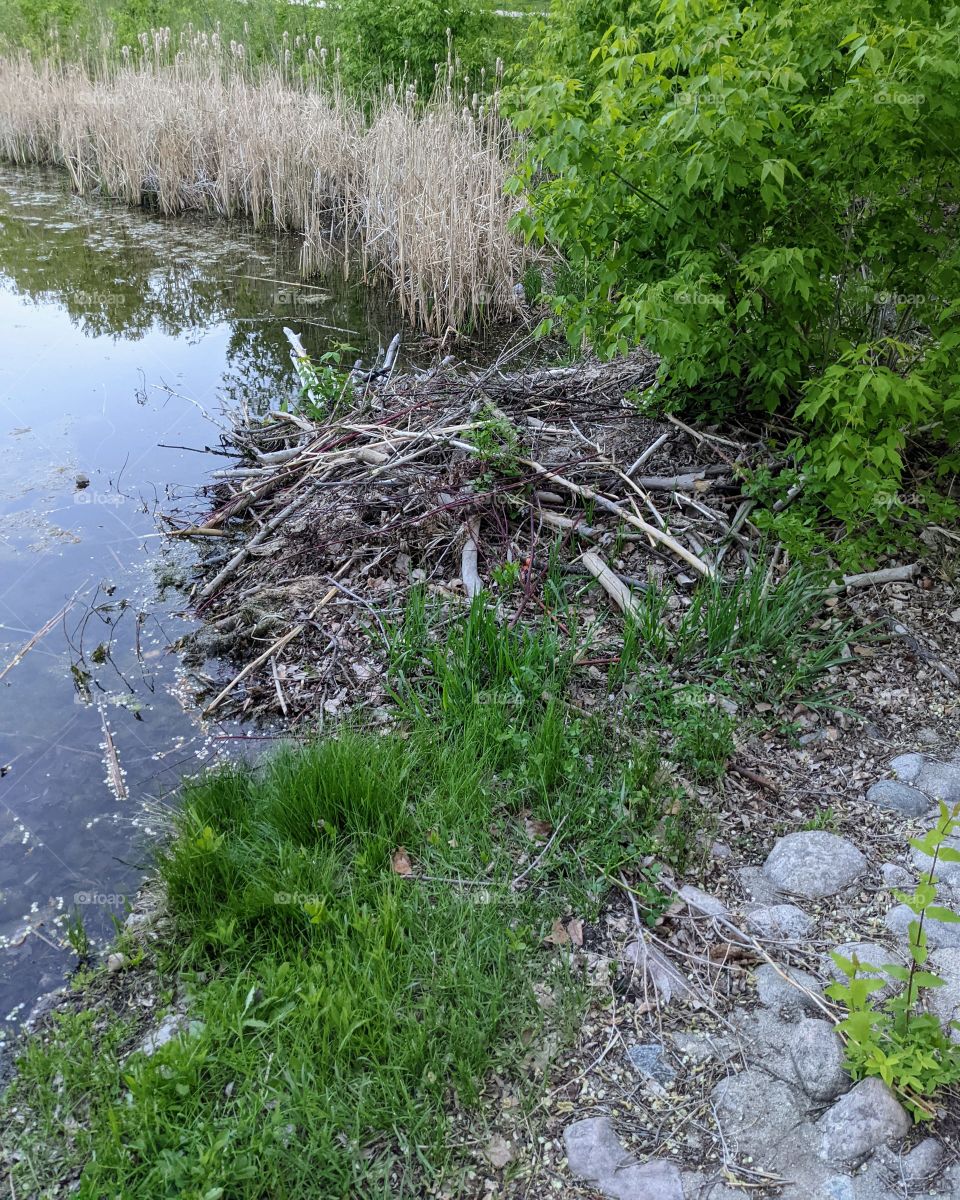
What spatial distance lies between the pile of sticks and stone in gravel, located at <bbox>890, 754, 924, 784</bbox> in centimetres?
95

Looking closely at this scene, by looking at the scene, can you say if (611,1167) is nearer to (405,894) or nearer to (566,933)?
(566,933)

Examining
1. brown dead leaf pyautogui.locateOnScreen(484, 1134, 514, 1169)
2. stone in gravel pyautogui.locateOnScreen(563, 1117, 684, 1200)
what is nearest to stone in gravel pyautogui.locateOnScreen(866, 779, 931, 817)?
stone in gravel pyautogui.locateOnScreen(563, 1117, 684, 1200)

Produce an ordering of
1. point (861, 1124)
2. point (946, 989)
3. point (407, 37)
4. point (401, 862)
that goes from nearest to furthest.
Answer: point (861, 1124), point (946, 989), point (401, 862), point (407, 37)

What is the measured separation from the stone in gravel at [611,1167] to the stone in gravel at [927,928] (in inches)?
34.4

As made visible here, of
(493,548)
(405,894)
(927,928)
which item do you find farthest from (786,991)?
(493,548)

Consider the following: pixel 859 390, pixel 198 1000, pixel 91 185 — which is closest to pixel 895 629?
pixel 859 390

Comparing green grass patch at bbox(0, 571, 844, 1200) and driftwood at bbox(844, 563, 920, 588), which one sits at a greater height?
driftwood at bbox(844, 563, 920, 588)

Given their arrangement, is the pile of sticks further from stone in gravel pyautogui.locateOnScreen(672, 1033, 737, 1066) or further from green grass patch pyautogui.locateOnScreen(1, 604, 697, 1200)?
stone in gravel pyautogui.locateOnScreen(672, 1033, 737, 1066)

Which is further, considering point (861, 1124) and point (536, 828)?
point (536, 828)

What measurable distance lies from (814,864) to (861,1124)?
80 cm

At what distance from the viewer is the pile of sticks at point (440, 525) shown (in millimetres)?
3699

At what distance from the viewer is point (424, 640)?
138 inches

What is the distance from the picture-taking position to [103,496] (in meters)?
5.37

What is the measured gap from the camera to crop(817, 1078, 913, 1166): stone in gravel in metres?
1.80
